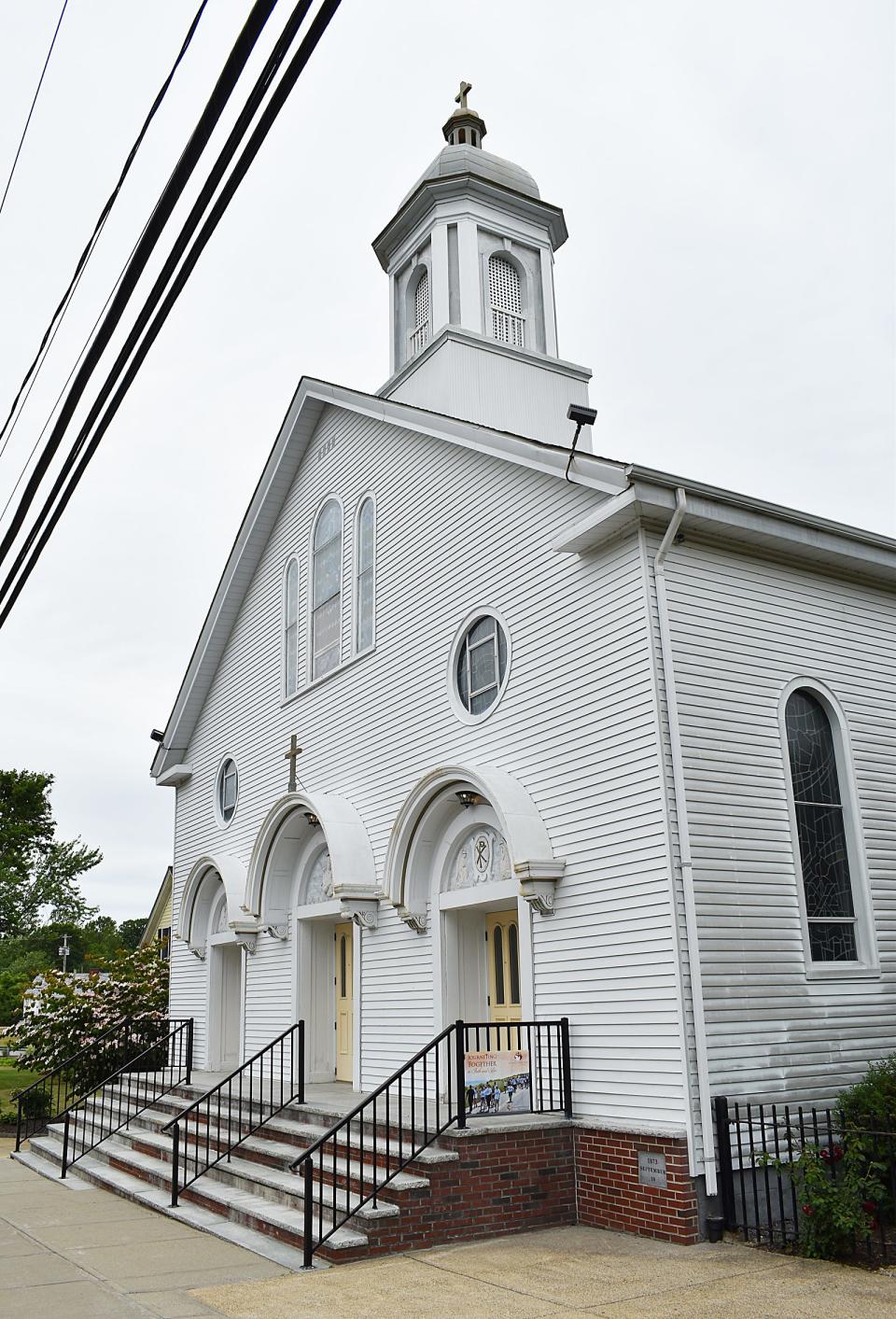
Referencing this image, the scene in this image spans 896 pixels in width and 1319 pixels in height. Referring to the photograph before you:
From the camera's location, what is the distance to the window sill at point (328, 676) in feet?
48.9

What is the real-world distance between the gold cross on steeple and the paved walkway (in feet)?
58.9

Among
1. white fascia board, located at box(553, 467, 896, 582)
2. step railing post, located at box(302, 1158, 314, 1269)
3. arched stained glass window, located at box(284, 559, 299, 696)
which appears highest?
arched stained glass window, located at box(284, 559, 299, 696)

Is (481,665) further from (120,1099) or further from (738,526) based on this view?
(120,1099)

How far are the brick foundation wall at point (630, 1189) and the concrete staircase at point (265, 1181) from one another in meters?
1.23

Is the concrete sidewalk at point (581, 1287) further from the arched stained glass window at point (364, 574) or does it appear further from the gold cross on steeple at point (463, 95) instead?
the gold cross on steeple at point (463, 95)

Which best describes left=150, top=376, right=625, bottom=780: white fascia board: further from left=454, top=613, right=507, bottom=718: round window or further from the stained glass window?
the stained glass window

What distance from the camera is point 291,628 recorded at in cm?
1747

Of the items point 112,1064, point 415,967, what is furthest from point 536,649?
point 112,1064

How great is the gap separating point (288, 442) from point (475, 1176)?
11484 mm

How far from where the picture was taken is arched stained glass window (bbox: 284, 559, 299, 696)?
56.1 ft

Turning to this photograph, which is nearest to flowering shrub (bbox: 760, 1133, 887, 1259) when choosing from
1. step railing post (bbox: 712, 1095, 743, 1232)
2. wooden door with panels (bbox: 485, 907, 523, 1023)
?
step railing post (bbox: 712, 1095, 743, 1232)

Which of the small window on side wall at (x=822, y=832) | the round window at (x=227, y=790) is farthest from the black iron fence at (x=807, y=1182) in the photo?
the round window at (x=227, y=790)

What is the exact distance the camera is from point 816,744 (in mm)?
11219

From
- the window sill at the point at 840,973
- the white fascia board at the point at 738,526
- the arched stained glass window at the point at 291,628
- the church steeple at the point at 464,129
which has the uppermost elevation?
the church steeple at the point at 464,129
